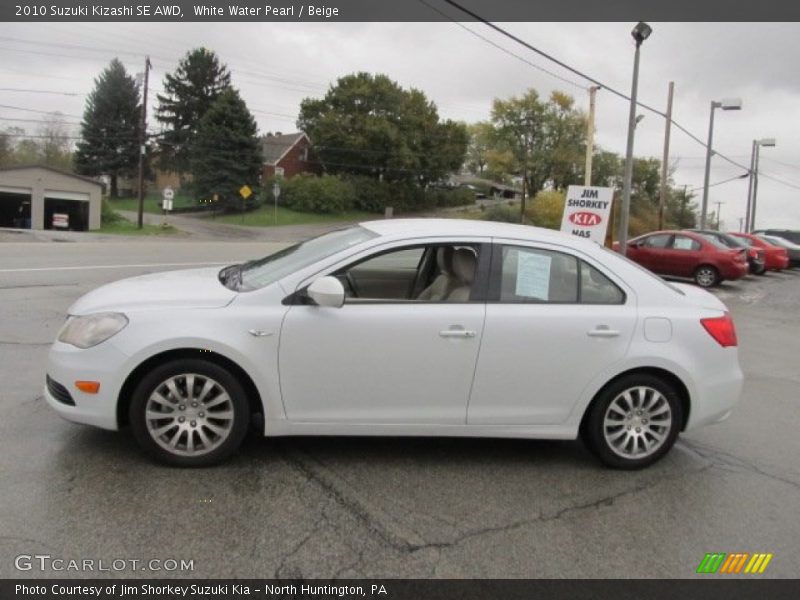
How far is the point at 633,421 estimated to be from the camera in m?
4.07

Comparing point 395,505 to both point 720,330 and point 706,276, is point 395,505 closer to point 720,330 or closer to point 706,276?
point 720,330

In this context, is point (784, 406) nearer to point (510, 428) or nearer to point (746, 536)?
point (746, 536)

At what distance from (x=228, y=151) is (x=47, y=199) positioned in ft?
60.4

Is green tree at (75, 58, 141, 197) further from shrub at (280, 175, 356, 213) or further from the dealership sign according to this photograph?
the dealership sign

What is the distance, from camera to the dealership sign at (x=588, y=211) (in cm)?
1427

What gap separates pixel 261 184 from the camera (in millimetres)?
58031

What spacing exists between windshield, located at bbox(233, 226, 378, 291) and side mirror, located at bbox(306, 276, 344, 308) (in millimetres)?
301

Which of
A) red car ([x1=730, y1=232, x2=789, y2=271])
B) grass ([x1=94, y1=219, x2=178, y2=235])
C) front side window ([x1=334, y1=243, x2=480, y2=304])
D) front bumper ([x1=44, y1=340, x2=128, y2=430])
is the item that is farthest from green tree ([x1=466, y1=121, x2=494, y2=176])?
front bumper ([x1=44, y1=340, x2=128, y2=430])

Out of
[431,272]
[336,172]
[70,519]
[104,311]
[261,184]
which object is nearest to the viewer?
[70,519]

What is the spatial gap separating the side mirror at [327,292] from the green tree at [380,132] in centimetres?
6353

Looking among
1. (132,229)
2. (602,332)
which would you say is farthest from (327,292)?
(132,229)

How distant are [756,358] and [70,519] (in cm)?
826
